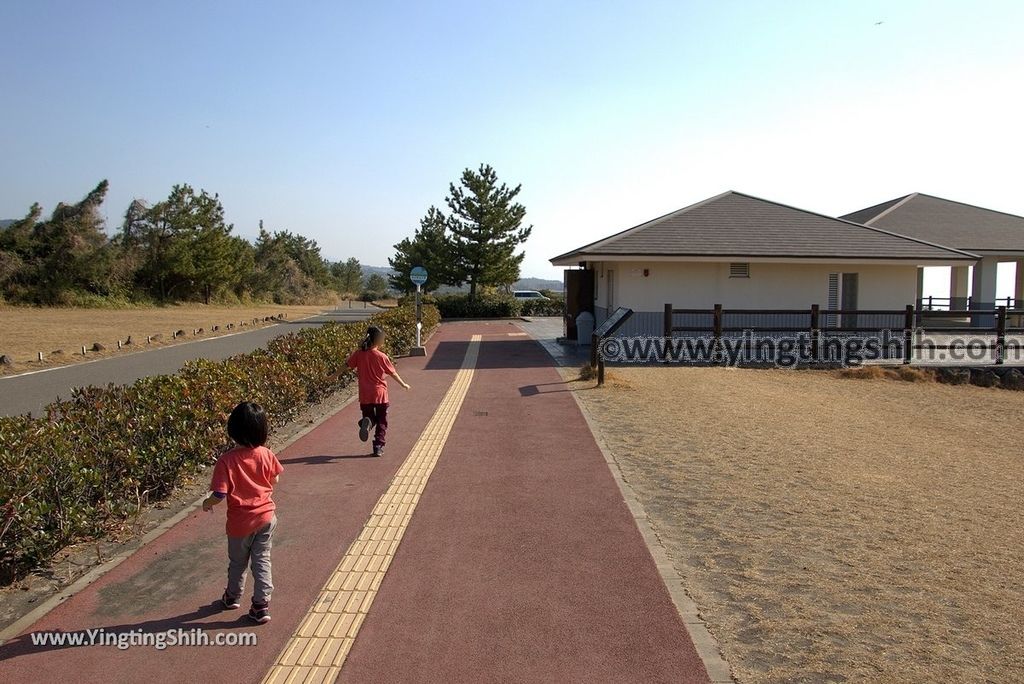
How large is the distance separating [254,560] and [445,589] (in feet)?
3.78

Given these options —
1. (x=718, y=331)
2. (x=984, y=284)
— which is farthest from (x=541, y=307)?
(x=718, y=331)

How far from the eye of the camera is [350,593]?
14.4 ft

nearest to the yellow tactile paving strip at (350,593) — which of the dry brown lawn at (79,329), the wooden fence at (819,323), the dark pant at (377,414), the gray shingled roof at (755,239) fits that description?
the dark pant at (377,414)

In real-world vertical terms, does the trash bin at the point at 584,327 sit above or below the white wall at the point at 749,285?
below

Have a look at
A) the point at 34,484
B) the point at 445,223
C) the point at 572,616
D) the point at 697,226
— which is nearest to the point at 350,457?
the point at 34,484

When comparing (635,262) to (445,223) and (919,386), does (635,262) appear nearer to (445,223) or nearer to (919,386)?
(919,386)

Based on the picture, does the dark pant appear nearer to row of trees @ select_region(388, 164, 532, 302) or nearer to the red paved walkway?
the red paved walkway

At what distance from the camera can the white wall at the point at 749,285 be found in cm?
1936

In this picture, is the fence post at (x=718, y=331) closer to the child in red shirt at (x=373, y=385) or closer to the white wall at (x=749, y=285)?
the white wall at (x=749, y=285)

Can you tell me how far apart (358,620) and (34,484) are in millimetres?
2247

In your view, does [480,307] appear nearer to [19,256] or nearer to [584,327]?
[584,327]

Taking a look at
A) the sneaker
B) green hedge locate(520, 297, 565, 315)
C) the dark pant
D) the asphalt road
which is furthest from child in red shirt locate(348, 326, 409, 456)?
green hedge locate(520, 297, 565, 315)

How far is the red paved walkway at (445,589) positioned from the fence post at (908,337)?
12881 millimetres

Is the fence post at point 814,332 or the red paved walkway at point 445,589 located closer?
the red paved walkway at point 445,589
